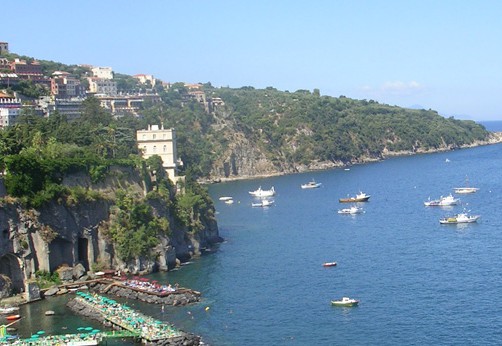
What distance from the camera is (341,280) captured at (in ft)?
217

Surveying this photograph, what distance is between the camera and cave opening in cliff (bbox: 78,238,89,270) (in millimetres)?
67469

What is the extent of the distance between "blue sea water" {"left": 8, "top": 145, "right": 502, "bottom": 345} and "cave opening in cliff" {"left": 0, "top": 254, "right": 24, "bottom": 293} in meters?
4.02

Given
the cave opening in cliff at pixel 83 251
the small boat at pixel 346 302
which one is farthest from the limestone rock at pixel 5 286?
the small boat at pixel 346 302

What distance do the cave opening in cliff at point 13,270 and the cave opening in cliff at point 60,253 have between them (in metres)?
3.20

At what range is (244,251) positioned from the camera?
8075 cm

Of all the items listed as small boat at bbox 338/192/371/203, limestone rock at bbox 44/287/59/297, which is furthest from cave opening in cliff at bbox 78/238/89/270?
small boat at bbox 338/192/371/203

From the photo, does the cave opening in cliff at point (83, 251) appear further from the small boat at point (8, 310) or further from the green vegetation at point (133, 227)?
the small boat at point (8, 310)

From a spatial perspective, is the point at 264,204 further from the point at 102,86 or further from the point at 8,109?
the point at 102,86

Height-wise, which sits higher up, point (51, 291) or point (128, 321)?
point (51, 291)

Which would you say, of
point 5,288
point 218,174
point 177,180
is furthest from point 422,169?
point 5,288

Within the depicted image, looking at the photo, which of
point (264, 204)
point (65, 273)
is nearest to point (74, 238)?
point (65, 273)

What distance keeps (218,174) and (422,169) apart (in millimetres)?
48422

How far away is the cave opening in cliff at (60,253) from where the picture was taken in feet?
210

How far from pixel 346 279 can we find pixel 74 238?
24.2 m
